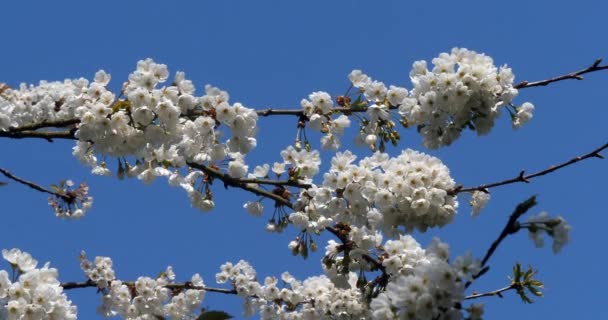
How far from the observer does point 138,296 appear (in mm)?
10227

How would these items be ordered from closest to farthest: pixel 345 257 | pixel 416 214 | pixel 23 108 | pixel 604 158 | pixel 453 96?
pixel 604 158 → pixel 416 214 → pixel 453 96 → pixel 345 257 → pixel 23 108

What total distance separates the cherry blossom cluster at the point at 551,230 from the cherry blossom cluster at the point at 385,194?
148cm

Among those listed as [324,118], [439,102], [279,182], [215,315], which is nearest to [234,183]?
[279,182]

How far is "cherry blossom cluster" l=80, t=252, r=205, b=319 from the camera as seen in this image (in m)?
10.2

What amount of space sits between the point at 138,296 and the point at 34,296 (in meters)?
4.00

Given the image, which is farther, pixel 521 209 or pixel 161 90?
pixel 161 90

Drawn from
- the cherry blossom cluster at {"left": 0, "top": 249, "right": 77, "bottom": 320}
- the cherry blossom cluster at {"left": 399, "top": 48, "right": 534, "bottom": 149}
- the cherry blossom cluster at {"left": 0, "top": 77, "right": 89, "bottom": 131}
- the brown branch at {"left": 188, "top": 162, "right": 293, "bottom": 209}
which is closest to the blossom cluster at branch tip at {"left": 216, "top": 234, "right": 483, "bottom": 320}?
the brown branch at {"left": 188, "top": 162, "right": 293, "bottom": 209}

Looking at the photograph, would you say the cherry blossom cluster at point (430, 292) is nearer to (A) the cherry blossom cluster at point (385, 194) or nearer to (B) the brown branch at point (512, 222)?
(B) the brown branch at point (512, 222)

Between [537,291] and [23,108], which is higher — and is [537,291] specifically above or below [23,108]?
below

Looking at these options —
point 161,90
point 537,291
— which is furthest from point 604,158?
point 161,90

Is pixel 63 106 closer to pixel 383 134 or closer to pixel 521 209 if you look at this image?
pixel 383 134

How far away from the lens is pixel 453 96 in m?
7.08

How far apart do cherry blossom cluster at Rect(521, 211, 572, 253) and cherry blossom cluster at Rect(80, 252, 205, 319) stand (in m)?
5.92

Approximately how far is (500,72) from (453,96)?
42 cm
